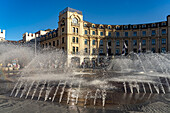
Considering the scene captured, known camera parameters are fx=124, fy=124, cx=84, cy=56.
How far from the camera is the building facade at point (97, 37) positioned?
43434 millimetres

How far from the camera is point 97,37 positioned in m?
49.8

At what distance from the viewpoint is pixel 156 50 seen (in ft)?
161

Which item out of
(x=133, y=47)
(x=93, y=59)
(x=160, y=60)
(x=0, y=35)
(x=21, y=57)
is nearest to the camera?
(x=160, y=60)

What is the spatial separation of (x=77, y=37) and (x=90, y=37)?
5.86m

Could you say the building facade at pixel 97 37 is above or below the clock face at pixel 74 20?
below

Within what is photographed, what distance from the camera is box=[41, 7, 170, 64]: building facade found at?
43434 millimetres

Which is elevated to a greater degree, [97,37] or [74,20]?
[74,20]

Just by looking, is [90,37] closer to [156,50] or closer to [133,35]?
[133,35]

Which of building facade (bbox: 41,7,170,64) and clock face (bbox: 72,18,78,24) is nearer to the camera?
building facade (bbox: 41,7,170,64)

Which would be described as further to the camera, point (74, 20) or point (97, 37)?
point (97, 37)

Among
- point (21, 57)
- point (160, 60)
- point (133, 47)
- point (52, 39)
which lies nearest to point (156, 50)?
point (133, 47)

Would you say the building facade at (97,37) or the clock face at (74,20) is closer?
the building facade at (97,37)

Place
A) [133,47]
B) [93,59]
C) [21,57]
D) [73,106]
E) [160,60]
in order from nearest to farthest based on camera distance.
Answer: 1. [73,106]
2. [160,60]
3. [21,57]
4. [93,59]
5. [133,47]

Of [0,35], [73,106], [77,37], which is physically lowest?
[73,106]
